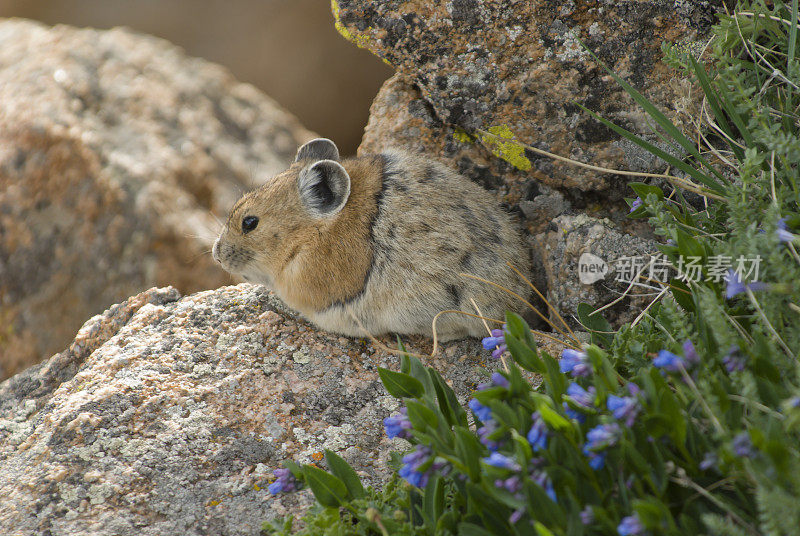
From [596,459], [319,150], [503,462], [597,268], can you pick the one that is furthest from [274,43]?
[596,459]

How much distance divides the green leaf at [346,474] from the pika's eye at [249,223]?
8.81 ft

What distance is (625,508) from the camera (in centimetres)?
226

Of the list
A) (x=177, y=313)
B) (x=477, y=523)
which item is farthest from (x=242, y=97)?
(x=477, y=523)

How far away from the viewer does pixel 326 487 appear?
2879mm

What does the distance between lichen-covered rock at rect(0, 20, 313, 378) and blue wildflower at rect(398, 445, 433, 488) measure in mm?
4243

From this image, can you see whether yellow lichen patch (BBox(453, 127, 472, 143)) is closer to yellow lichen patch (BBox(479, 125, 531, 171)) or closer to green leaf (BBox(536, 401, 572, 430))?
yellow lichen patch (BBox(479, 125, 531, 171))

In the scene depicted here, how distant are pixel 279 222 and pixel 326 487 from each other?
8.84 feet

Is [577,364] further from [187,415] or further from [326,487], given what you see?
[187,415]

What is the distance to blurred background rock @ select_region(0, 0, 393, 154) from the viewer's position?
9273 millimetres

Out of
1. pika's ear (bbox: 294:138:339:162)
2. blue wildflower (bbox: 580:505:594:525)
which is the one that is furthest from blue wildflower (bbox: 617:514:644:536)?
pika's ear (bbox: 294:138:339:162)

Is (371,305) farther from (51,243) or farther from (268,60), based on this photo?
(268,60)

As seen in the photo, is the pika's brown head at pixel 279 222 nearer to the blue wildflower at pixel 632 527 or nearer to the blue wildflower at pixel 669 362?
the blue wildflower at pixel 669 362

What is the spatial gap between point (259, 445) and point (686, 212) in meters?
2.76

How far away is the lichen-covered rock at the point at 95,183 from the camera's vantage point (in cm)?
636
